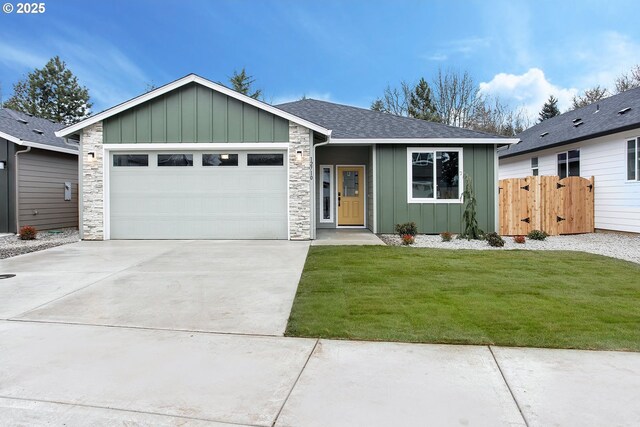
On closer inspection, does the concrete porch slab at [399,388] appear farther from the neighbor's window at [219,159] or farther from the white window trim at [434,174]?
the white window trim at [434,174]

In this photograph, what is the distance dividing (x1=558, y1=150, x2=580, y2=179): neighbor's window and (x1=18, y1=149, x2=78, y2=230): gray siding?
58.7 feet

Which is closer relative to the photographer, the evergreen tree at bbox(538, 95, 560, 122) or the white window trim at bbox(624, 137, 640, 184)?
the white window trim at bbox(624, 137, 640, 184)

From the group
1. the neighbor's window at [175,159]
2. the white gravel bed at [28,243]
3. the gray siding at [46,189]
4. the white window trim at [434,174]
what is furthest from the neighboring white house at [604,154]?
the gray siding at [46,189]

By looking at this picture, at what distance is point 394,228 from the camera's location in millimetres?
11938

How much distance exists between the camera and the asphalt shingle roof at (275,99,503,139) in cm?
1184

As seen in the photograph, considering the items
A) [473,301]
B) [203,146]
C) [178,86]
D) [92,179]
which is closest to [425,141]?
[203,146]

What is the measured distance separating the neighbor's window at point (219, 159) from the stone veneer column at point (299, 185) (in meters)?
1.55

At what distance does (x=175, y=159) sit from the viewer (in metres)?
10.7

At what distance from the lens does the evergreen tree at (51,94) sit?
32.9 meters

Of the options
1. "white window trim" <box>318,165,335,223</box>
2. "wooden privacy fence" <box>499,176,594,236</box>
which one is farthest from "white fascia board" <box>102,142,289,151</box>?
"wooden privacy fence" <box>499,176,594,236</box>

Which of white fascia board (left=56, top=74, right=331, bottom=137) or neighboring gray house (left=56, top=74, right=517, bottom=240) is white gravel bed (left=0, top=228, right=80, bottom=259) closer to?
neighboring gray house (left=56, top=74, right=517, bottom=240)

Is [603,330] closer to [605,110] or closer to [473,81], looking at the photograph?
[605,110]

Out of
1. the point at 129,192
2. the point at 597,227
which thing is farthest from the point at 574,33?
the point at 129,192

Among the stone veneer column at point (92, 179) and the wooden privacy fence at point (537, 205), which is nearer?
the stone veneer column at point (92, 179)
